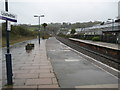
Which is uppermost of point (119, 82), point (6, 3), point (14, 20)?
point (6, 3)

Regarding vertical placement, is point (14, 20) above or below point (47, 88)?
above

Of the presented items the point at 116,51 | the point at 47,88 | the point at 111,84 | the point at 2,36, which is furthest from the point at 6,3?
the point at 2,36

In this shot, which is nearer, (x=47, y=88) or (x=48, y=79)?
(x=47, y=88)

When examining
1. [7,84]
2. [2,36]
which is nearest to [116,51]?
[7,84]

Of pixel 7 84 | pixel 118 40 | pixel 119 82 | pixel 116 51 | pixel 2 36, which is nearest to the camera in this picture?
pixel 7 84

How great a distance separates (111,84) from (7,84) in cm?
384

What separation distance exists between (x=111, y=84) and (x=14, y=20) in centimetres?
442

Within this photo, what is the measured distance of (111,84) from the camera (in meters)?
6.83

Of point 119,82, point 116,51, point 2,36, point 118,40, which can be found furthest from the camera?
point 2,36

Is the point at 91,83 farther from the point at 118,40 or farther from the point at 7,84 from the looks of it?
the point at 118,40

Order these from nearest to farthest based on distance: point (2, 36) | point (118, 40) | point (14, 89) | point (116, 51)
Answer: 1. point (14, 89)
2. point (116, 51)
3. point (118, 40)
4. point (2, 36)

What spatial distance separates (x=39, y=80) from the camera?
7.33 m

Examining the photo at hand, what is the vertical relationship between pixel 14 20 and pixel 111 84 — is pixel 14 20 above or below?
above

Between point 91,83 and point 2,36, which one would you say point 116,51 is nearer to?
point 91,83
